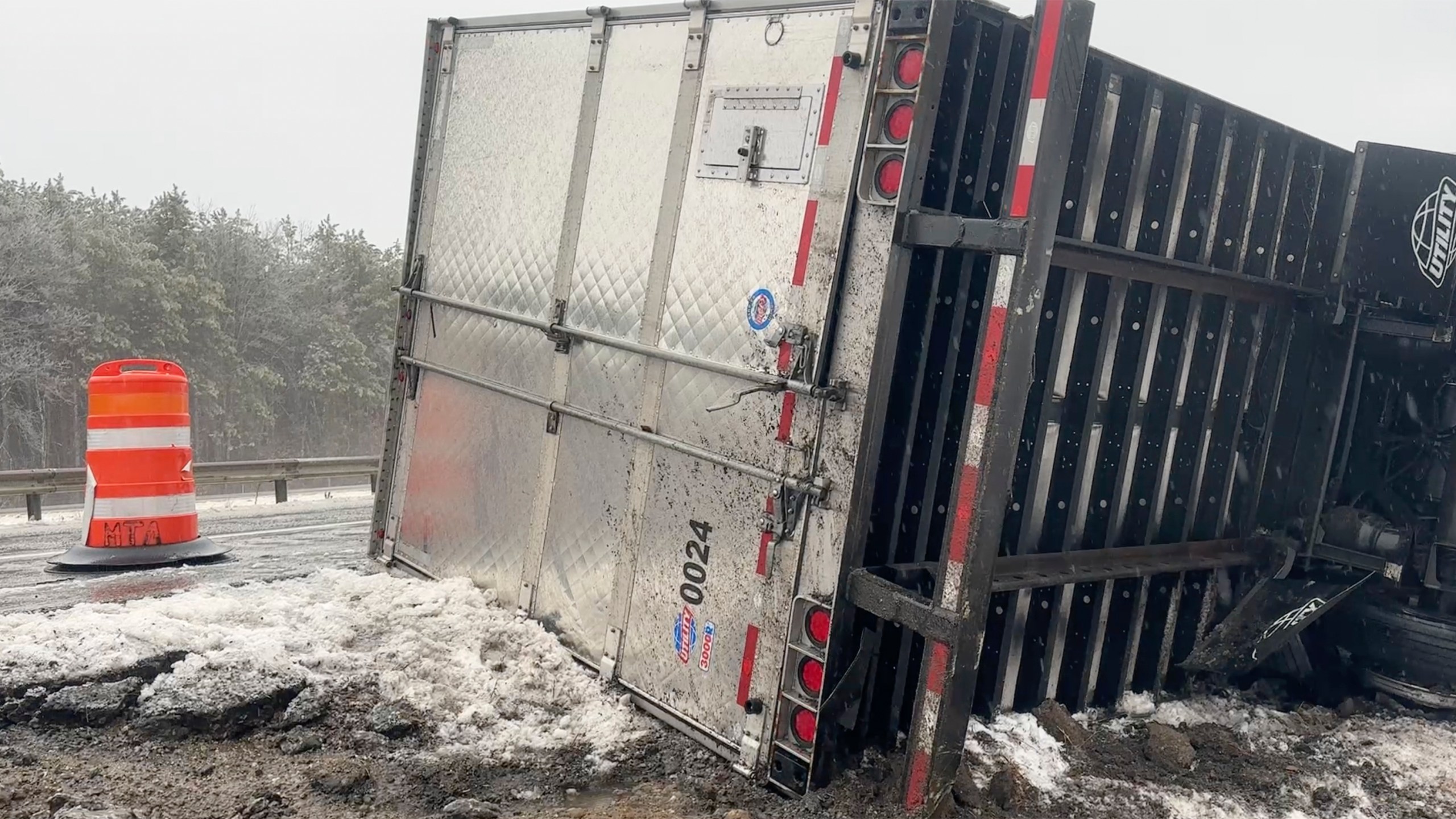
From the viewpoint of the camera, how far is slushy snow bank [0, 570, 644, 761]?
4.43 meters

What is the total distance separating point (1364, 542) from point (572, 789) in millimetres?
3967

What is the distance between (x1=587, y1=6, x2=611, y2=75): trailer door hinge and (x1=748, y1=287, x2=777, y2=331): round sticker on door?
1.70 meters

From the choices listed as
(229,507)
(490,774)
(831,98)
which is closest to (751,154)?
(831,98)

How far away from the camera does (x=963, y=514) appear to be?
3.64 metres

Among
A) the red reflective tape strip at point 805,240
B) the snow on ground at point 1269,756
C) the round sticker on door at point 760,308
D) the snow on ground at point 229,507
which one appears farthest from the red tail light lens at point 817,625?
the snow on ground at point 229,507

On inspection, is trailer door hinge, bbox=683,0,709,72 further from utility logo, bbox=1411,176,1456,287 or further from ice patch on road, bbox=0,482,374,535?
ice patch on road, bbox=0,482,374,535

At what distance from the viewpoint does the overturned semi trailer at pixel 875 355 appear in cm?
382

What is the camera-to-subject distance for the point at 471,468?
586cm

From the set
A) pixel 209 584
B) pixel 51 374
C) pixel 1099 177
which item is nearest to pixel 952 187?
pixel 1099 177

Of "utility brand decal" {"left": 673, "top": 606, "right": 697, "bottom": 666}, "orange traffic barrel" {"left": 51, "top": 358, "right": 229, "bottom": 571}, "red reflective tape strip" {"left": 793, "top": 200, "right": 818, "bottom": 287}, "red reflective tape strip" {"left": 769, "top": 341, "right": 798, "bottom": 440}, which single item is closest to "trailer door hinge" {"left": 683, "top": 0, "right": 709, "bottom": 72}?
"red reflective tape strip" {"left": 793, "top": 200, "right": 818, "bottom": 287}

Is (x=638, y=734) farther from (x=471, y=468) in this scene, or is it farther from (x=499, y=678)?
(x=471, y=468)

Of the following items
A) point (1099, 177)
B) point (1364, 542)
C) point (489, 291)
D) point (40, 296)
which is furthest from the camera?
point (40, 296)

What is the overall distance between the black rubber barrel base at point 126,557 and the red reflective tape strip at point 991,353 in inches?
228

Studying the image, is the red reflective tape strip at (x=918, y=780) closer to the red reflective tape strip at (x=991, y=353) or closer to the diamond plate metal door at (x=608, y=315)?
the red reflective tape strip at (x=991, y=353)
